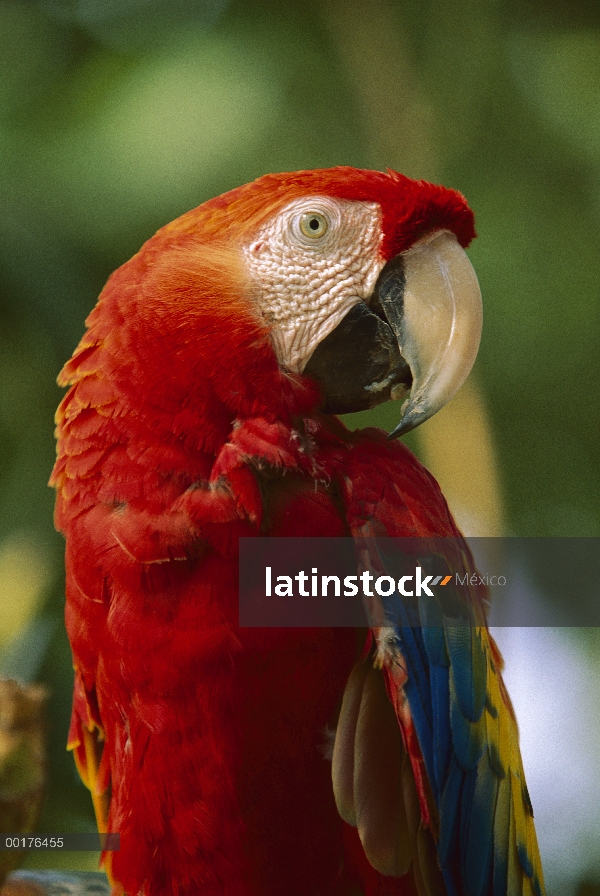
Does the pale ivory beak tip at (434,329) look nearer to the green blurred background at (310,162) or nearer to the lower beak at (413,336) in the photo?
the lower beak at (413,336)

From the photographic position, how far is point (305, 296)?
2.53 feet

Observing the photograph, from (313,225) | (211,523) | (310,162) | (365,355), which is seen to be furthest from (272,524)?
(310,162)

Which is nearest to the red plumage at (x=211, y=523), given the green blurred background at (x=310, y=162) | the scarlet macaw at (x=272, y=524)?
the scarlet macaw at (x=272, y=524)

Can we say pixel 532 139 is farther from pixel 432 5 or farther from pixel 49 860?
pixel 49 860

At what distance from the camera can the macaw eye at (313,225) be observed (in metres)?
0.77

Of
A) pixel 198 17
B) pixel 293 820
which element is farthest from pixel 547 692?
pixel 198 17

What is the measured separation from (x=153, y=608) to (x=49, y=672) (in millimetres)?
380

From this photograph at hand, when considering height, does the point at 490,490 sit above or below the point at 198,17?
below

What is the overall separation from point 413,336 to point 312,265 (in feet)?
0.41

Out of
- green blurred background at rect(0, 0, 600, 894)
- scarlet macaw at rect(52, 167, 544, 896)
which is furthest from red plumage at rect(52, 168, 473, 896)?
green blurred background at rect(0, 0, 600, 894)

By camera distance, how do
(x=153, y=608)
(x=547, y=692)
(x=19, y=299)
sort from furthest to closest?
(x=19, y=299) < (x=547, y=692) < (x=153, y=608)

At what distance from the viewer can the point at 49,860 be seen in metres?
0.98

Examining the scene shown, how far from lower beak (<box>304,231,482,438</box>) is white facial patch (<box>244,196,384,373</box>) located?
0.02 m

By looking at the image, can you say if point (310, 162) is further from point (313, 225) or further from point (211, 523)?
point (211, 523)
